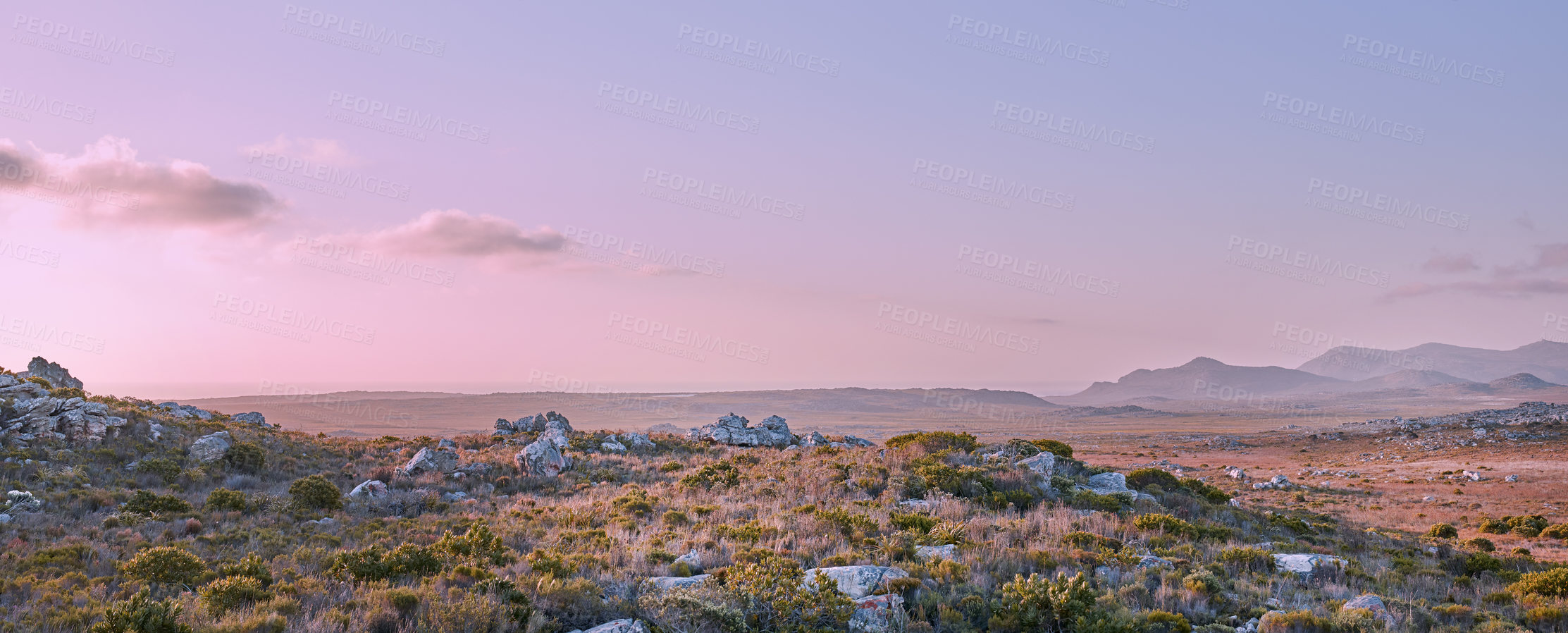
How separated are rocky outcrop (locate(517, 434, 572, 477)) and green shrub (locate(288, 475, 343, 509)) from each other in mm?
7894

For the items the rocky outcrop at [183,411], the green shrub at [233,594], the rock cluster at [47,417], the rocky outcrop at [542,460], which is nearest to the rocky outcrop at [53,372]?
the rocky outcrop at [183,411]

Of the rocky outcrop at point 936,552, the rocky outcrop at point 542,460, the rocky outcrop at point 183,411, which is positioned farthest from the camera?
the rocky outcrop at point 183,411

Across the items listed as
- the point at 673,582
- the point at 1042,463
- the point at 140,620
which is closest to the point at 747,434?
the point at 1042,463

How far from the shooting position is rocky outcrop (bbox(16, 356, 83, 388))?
34.3 meters

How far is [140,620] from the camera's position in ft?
22.8

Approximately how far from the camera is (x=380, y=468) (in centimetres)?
2622

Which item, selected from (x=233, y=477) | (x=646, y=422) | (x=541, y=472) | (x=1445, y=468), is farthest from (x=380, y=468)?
(x=646, y=422)

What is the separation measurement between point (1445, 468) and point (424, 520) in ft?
203

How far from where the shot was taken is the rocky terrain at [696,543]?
8.38 metres

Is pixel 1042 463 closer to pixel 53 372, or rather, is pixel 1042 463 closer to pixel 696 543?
pixel 696 543

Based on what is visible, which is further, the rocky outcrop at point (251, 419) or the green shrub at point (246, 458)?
the rocky outcrop at point (251, 419)

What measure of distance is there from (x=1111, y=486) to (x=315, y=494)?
2538 cm

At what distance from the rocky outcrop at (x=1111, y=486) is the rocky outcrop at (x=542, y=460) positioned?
779 inches

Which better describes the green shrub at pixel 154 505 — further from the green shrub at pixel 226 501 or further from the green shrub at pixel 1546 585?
the green shrub at pixel 1546 585
